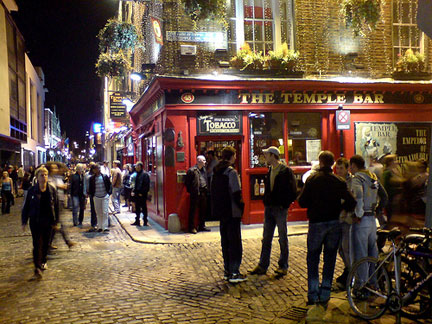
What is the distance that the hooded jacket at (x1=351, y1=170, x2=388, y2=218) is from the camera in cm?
519

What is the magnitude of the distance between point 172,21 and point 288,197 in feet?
24.1

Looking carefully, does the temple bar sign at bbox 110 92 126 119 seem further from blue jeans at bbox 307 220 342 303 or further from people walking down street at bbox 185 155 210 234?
blue jeans at bbox 307 220 342 303

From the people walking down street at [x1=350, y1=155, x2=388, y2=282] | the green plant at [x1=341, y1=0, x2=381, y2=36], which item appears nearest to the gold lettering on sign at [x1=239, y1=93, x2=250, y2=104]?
the green plant at [x1=341, y1=0, x2=381, y2=36]

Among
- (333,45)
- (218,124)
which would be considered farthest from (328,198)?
(333,45)

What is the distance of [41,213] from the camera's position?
7.18 m

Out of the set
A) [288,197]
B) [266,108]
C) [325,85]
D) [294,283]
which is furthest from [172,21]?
[294,283]

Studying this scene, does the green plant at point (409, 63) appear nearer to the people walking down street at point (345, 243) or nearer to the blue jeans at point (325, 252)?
the people walking down street at point (345, 243)

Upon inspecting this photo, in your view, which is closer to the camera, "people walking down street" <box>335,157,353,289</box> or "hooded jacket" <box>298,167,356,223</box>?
"hooded jacket" <box>298,167,356,223</box>

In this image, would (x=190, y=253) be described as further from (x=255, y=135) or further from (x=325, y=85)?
(x=325, y=85)

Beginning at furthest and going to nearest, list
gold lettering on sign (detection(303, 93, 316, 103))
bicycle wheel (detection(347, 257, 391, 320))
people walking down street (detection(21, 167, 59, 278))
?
gold lettering on sign (detection(303, 93, 316, 103)) < people walking down street (detection(21, 167, 59, 278)) < bicycle wheel (detection(347, 257, 391, 320))

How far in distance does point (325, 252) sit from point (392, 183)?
3240 mm

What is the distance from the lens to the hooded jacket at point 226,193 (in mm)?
6191

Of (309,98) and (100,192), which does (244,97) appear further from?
(100,192)

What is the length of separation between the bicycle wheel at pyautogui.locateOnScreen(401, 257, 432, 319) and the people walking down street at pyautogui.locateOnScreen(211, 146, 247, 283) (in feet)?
8.13
